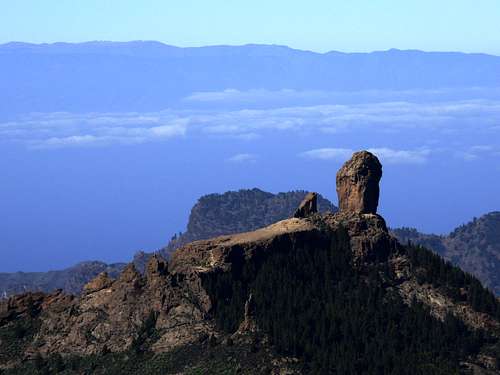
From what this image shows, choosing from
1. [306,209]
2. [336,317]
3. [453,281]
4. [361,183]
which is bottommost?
[336,317]

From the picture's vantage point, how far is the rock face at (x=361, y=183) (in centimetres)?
17438

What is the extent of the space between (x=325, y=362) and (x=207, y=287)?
2214 cm

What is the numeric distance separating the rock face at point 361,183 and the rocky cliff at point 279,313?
1.47 ft

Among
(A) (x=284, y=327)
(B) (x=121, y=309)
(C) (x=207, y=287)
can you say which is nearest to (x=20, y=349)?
(B) (x=121, y=309)

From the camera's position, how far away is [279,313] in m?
154

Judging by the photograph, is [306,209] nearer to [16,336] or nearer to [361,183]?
[361,183]

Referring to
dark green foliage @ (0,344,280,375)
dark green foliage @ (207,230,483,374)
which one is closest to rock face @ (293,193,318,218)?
dark green foliage @ (207,230,483,374)

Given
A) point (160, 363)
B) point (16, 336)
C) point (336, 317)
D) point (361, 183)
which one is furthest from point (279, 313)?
point (16, 336)

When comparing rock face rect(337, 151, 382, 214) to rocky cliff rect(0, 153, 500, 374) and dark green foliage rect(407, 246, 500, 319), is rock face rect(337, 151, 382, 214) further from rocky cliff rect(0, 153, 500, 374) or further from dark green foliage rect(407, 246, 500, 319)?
dark green foliage rect(407, 246, 500, 319)

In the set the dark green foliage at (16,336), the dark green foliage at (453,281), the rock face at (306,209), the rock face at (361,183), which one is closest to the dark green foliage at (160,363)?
the dark green foliage at (16,336)

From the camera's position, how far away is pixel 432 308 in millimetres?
162375

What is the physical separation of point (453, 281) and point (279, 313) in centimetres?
2648

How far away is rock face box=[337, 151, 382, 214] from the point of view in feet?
572

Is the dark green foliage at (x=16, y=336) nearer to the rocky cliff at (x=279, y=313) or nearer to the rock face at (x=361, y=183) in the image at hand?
the rocky cliff at (x=279, y=313)
